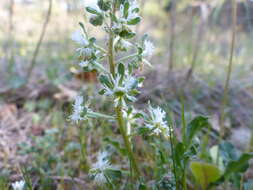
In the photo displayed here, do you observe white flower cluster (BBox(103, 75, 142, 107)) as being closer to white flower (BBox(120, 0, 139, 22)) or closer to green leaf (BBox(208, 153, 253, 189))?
white flower (BBox(120, 0, 139, 22))

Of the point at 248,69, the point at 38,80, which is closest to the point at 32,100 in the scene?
the point at 38,80

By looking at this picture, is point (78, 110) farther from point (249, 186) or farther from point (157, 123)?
point (249, 186)

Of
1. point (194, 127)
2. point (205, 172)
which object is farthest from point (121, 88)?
point (205, 172)

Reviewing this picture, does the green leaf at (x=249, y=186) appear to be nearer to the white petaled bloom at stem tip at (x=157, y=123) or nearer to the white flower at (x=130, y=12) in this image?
the white petaled bloom at stem tip at (x=157, y=123)

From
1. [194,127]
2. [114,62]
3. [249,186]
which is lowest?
[249,186]

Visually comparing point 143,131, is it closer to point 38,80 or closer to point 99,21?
point 99,21

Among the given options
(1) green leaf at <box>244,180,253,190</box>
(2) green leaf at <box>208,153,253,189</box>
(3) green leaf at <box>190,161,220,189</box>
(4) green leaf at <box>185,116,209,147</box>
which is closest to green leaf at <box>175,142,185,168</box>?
(4) green leaf at <box>185,116,209,147</box>
